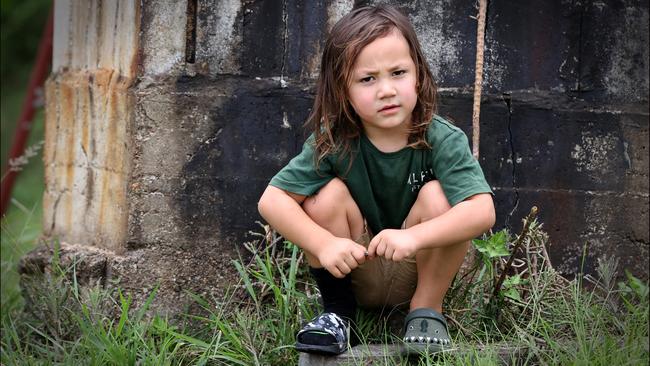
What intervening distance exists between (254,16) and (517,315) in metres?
1.42

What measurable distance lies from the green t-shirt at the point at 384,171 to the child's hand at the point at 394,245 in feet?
0.80

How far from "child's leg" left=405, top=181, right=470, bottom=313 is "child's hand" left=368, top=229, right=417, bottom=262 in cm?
18

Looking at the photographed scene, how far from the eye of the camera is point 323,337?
2.70m

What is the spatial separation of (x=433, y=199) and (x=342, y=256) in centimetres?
33

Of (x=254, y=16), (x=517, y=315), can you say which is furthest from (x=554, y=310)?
(x=254, y=16)

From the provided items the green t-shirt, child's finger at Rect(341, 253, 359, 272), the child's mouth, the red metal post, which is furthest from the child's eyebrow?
the red metal post

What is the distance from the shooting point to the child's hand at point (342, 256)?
2.65 m

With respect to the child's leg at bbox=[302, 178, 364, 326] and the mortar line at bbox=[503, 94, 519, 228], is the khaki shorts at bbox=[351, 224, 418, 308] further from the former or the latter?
the mortar line at bbox=[503, 94, 519, 228]

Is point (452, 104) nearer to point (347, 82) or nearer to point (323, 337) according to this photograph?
point (347, 82)

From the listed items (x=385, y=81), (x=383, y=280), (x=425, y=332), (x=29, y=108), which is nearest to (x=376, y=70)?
(x=385, y=81)

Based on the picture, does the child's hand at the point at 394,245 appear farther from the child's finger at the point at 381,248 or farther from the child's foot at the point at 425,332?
the child's foot at the point at 425,332

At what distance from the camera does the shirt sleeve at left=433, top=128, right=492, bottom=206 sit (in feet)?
8.93

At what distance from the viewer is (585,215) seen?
11.6 ft

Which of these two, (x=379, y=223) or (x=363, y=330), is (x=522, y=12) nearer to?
(x=379, y=223)
